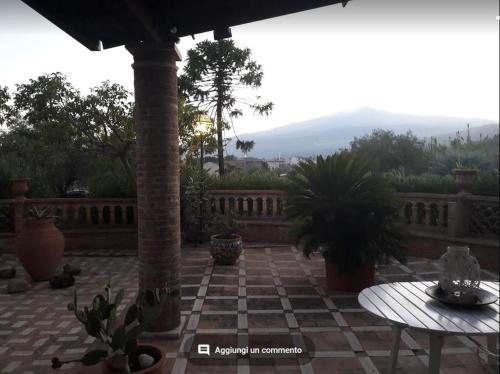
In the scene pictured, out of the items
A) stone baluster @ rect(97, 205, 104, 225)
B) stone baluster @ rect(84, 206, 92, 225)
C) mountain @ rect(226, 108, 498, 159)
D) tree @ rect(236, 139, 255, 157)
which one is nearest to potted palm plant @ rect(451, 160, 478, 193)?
stone baluster @ rect(97, 205, 104, 225)

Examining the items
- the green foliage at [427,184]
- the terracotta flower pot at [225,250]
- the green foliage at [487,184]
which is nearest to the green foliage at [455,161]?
the green foliage at [427,184]

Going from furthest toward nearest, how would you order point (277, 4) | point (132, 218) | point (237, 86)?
1. point (237, 86)
2. point (132, 218)
3. point (277, 4)

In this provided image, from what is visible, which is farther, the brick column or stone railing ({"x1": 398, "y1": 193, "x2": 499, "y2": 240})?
stone railing ({"x1": 398, "y1": 193, "x2": 499, "y2": 240})

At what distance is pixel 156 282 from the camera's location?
3539 millimetres

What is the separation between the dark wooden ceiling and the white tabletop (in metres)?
2.07

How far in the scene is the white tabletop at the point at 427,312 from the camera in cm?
205

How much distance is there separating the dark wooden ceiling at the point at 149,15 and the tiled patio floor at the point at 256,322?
2736 mm

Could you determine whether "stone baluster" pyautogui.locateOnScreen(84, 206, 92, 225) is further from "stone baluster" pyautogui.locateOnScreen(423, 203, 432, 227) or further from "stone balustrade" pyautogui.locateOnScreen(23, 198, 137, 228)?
"stone baluster" pyautogui.locateOnScreen(423, 203, 432, 227)

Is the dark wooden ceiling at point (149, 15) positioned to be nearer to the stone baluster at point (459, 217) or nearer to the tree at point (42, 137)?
the stone baluster at point (459, 217)

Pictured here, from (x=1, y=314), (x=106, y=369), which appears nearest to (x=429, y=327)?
(x=106, y=369)

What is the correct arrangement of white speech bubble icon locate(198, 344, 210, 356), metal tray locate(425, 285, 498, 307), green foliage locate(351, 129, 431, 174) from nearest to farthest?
metal tray locate(425, 285, 498, 307) < white speech bubble icon locate(198, 344, 210, 356) < green foliage locate(351, 129, 431, 174)

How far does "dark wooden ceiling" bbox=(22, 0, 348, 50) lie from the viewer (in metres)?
2.62

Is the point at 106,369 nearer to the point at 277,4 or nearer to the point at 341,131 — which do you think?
the point at 277,4

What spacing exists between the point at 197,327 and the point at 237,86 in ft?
44.5
